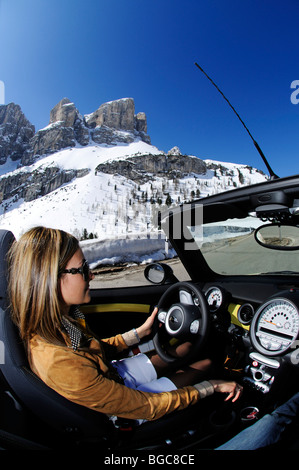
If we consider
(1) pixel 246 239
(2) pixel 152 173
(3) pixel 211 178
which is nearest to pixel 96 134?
(2) pixel 152 173

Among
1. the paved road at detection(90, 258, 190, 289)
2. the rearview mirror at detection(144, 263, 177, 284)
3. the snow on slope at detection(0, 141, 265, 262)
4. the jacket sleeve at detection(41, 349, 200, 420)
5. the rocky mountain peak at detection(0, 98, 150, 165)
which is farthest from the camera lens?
the rocky mountain peak at detection(0, 98, 150, 165)

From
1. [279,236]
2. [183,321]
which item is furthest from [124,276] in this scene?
[279,236]

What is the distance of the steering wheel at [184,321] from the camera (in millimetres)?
2098

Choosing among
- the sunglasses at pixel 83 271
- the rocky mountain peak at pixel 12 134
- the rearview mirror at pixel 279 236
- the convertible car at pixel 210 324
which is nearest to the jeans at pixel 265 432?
the convertible car at pixel 210 324

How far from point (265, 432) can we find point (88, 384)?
1024mm

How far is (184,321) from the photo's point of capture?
86.0 inches

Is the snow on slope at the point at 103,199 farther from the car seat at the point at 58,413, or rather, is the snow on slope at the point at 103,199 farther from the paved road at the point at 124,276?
the car seat at the point at 58,413

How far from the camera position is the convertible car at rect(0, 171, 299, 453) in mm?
1430

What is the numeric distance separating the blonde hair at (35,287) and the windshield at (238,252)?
1.93m

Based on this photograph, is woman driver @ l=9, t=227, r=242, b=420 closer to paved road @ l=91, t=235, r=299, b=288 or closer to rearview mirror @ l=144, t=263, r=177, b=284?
rearview mirror @ l=144, t=263, r=177, b=284

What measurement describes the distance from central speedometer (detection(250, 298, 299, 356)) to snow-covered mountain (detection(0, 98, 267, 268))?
202 feet

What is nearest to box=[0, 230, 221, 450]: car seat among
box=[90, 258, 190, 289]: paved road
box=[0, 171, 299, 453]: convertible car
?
box=[0, 171, 299, 453]: convertible car

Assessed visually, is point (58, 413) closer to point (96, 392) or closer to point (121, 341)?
point (96, 392)
